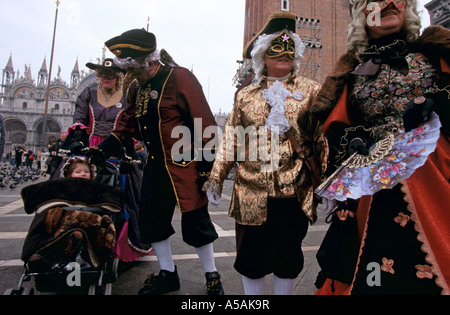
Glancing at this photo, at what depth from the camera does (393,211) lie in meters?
1.48

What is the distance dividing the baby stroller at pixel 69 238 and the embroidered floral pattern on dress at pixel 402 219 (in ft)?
6.51

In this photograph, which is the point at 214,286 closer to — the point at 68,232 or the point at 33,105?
the point at 68,232

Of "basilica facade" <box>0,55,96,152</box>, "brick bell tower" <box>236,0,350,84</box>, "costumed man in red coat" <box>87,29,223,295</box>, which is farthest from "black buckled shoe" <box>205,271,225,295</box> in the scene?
"basilica facade" <box>0,55,96,152</box>

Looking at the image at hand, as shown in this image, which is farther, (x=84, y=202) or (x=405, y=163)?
(x=84, y=202)

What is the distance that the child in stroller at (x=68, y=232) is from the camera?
6.66ft

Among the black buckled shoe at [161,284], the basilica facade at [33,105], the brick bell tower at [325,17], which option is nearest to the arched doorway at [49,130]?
the basilica facade at [33,105]

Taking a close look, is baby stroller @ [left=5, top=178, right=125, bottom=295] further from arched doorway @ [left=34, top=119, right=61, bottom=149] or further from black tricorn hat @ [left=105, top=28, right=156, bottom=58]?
arched doorway @ [left=34, top=119, right=61, bottom=149]

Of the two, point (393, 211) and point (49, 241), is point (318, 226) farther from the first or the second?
point (49, 241)

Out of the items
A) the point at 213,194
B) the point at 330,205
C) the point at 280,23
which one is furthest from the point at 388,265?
the point at 280,23

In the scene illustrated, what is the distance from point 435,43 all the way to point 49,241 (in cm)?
278

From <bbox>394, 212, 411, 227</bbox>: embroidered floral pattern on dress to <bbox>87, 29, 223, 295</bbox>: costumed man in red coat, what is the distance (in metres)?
1.50

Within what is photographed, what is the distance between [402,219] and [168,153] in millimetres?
1799

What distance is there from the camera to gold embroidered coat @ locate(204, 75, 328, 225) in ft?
5.89

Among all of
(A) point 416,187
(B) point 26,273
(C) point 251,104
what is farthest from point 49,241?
(A) point 416,187
